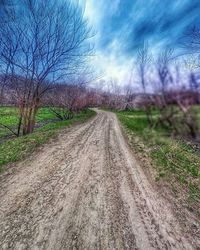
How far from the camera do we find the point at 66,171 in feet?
25.3

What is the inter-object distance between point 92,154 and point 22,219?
5352mm

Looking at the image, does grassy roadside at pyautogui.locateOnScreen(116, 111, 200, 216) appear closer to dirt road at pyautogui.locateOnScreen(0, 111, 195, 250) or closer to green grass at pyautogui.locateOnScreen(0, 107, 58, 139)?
dirt road at pyautogui.locateOnScreen(0, 111, 195, 250)

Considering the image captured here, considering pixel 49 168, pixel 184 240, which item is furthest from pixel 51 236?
pixel 49 168

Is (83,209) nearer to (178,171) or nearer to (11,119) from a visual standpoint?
(178,171)

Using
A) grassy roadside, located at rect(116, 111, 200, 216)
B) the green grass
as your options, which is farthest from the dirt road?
the green grass

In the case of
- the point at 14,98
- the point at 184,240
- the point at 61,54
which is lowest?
the point at 184,240

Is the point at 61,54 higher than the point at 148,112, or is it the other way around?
the point at 61,54

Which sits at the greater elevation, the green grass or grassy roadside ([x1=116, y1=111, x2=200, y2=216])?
grassy roadside ([x1=116, y1=111, x2=200, y2=216])

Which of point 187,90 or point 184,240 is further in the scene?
point 184,240

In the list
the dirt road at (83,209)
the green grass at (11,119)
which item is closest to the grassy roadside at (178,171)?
the dirt road at (83,209)

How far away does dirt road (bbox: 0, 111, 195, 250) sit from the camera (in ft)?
14.2

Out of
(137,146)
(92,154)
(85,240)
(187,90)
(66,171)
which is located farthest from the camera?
(137,146)

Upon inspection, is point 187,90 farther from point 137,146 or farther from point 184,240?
point 137,146

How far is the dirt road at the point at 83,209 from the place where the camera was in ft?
14.2
